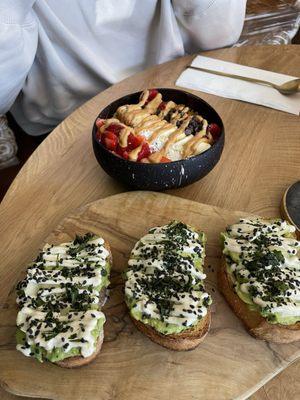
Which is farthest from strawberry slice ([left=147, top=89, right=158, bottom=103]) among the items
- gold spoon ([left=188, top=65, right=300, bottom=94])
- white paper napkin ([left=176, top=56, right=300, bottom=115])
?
gold spoon ([left=188, top=65, right=300, bottom=94])

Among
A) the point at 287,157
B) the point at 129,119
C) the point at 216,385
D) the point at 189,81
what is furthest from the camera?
the point at 189,81

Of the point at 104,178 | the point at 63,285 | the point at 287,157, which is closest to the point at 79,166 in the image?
the point at 104,178

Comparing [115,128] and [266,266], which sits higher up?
[115,128]

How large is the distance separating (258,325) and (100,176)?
73 cm

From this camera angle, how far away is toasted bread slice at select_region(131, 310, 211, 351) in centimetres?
92

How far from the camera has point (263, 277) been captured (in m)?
0.99

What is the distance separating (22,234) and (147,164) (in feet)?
1.37

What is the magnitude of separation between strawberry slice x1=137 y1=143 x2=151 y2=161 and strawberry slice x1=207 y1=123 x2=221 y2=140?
0.22m

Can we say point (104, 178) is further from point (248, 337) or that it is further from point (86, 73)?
point (86, 73)

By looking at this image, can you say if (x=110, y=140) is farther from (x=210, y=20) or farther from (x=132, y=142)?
(x=210, y=20)

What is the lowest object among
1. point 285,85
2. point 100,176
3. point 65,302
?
point 285,85

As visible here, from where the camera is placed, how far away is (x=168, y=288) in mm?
973

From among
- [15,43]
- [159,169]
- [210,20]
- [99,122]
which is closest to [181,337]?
[159,169]

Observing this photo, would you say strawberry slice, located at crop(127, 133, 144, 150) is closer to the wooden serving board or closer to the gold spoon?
the wooden serving board
